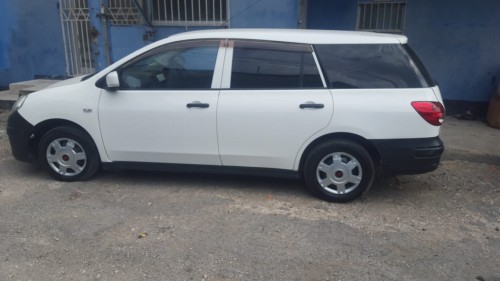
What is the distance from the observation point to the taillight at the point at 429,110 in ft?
14.0

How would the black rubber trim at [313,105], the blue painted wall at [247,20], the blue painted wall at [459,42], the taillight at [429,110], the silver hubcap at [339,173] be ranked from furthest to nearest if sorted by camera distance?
the blue painted wall at [247,20], the blue painted wall at [459,42], the silver hubcap at [339,173], the black rubber trim at [313,105], the taillight at [429,110]

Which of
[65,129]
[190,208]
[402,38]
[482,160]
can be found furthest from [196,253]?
[482,160]

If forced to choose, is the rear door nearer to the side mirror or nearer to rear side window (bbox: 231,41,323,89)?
rear side window (bbox: 231,41,323,89)

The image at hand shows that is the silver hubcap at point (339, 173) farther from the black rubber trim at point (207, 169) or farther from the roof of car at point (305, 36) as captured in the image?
the roof of car at point (305, 36)

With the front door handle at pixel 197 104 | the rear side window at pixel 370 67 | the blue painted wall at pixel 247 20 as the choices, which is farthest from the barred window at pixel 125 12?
the rear side window at pixel 370 67

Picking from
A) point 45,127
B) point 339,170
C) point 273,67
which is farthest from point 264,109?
point 45,127

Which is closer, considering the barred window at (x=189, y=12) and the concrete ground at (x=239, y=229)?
the concrete ground at (x=239, y=229)

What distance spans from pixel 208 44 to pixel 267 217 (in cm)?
187

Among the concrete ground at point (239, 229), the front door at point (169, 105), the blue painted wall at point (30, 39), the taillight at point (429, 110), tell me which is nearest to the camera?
the concrete ground at point (239, 229)

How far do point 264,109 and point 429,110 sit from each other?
158cm

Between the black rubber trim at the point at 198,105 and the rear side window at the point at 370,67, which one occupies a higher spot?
the rear side window at the point at 370,67

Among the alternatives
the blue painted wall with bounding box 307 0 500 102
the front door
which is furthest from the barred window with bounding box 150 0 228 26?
the front door

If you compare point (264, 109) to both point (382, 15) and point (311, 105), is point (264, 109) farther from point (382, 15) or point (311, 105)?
point (382, 15)

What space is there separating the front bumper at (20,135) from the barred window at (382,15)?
6.05 m
